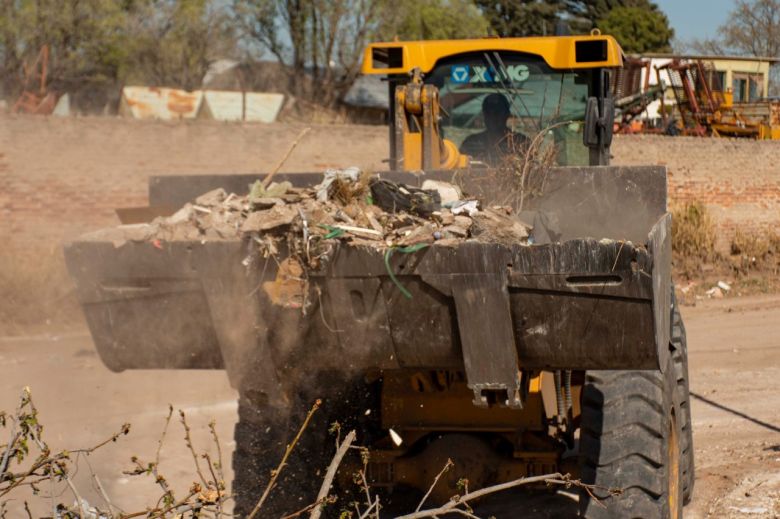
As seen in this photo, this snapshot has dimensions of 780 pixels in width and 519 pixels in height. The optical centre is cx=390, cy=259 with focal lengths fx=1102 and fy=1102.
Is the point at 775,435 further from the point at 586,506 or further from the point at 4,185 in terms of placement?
the point at 4,185

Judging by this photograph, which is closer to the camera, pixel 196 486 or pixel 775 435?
pixel 196 486

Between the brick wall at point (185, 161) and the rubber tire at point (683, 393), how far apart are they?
349 inches

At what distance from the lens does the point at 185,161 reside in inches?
635

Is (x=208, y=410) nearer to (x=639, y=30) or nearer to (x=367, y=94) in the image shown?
(x=367, y=94)

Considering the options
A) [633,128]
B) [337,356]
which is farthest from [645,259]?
[633,128]

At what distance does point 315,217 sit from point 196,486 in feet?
4.93

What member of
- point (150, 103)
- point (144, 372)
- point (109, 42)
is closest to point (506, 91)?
point (144, 372)

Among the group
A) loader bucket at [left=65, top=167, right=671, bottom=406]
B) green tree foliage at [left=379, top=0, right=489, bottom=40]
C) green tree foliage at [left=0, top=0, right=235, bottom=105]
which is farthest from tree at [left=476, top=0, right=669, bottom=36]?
loader bucket at [left=65, top=167, right=671, bottom=406]

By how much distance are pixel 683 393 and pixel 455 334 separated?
7.93ft

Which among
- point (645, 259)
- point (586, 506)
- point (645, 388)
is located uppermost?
point (645, 259)

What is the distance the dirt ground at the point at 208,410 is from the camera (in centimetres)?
689

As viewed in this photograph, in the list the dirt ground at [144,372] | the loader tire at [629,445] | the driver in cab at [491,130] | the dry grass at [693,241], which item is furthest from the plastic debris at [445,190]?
the dry grass at [693,241]

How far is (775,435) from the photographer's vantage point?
27.3 ft

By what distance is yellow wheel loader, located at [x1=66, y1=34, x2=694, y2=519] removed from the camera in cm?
414
